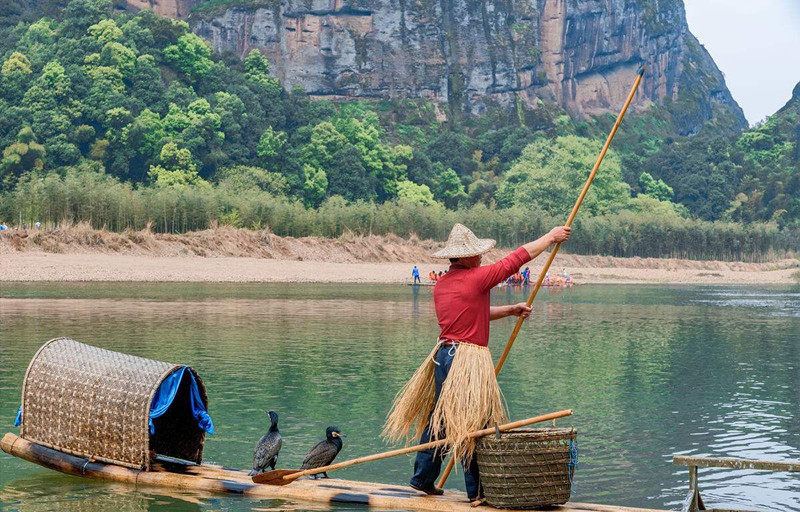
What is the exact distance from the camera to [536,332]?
3112 cm

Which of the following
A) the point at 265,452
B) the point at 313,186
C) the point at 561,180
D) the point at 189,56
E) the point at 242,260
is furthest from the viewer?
the point at 561,180

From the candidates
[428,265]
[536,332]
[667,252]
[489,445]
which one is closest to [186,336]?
[536,332]

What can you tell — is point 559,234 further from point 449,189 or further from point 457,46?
point 457,46

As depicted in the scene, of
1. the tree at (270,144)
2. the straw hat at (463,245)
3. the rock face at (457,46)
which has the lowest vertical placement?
the straw hat at (463,245)

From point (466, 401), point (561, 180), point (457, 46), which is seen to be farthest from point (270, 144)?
point (466, 401)

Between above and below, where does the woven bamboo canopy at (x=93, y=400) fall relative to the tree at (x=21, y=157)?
below

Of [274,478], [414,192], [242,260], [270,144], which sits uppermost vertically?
[270,144]

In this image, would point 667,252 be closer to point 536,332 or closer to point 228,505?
point 536,332

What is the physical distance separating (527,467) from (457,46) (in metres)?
150

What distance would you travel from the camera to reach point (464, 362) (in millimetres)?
9562

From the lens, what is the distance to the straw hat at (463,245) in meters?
9.65

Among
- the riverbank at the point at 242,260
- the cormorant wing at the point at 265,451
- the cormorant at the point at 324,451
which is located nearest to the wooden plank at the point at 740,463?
the cormorant at the point at 324,451

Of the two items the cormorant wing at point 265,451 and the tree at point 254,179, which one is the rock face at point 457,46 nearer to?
the tree at point 254,179

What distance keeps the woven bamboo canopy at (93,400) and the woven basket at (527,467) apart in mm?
3503
